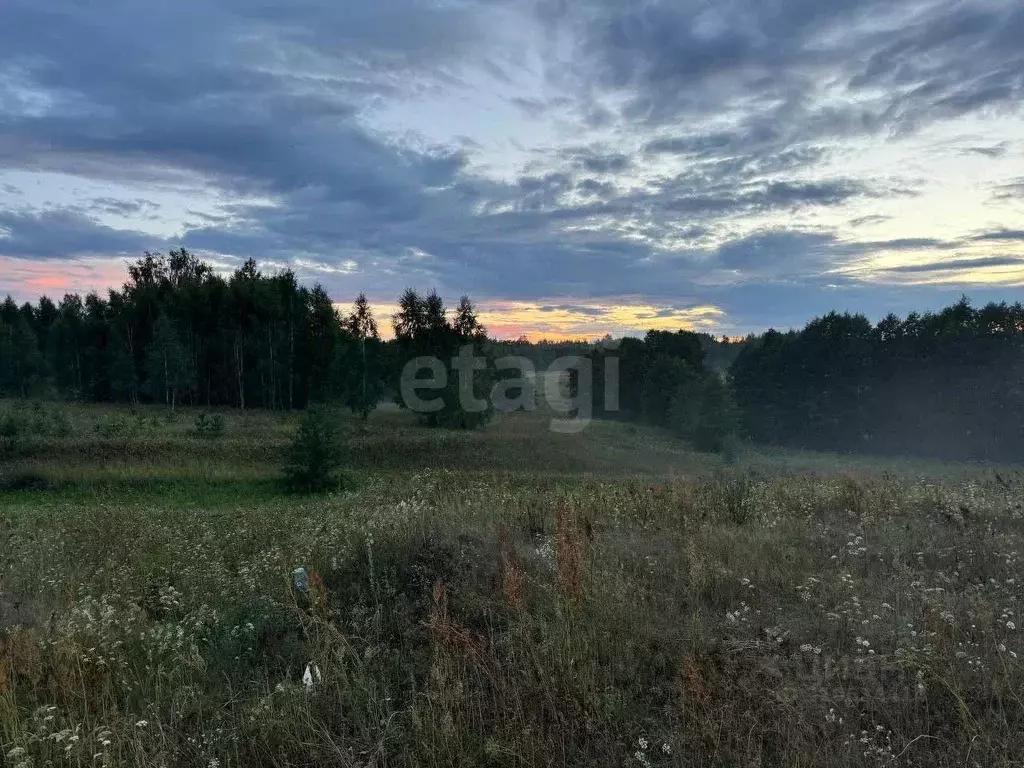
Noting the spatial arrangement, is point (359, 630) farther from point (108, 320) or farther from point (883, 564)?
point (108, 320)

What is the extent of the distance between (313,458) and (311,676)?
20140mm

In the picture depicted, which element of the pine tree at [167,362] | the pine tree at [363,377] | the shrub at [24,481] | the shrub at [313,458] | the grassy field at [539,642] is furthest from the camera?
the pine tree at [167,362]

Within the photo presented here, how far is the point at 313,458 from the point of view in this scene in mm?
23109

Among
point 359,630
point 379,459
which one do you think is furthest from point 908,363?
point 359,630

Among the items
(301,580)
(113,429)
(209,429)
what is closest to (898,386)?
(209,429)

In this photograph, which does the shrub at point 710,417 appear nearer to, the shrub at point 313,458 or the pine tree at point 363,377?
the pine tree at point 363,377

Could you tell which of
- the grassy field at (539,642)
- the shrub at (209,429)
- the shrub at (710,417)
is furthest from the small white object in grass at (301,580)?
the shrub at (710,417)

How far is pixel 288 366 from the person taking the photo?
170 ft

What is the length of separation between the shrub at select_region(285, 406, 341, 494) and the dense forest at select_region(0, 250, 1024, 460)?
16.2 m

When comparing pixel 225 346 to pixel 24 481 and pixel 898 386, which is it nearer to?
pixel 24 481

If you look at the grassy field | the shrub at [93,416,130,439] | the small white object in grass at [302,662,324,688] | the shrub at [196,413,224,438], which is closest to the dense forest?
the shrub at [196,413,224,438]

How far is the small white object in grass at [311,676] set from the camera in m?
3.87

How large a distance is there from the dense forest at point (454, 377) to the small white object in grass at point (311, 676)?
3530 centimetres

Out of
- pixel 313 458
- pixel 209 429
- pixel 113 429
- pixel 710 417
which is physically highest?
pixel 113 429
